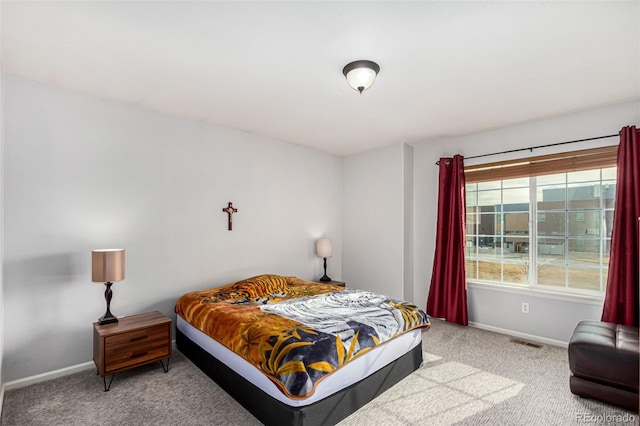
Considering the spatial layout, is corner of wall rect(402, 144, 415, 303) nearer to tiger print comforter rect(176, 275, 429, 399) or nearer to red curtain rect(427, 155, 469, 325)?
red curtain rect(427, 155, 469, 325)

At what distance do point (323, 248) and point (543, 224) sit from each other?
110 inches

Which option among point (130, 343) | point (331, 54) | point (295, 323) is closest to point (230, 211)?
point (130, 343)

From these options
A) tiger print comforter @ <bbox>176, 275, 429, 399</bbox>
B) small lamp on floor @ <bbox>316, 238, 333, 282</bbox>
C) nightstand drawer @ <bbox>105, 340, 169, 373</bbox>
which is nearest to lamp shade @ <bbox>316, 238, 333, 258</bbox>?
small lamp on floor @ <bbox>316, 238, 333, 282</bbox>

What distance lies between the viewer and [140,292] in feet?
→ 10.4

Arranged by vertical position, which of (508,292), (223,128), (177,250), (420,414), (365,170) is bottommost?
(420,414)

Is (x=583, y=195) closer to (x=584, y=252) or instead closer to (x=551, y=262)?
(x=584, y=252)

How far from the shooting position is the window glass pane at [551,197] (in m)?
3.52

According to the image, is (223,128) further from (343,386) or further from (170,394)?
(343,386)

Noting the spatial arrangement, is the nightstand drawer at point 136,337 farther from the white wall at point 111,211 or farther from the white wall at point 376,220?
the white wall at point 376,220

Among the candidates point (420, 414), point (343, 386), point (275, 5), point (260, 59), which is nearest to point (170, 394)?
point (343, 386)

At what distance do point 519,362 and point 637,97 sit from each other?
9.03 ft

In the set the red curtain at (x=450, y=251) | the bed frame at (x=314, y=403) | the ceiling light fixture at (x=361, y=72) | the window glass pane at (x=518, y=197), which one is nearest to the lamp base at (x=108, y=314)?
the bed frame at (x=314, y=403)

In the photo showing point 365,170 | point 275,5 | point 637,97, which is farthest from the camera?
point 365,170

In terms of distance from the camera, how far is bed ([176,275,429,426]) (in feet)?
6.45
